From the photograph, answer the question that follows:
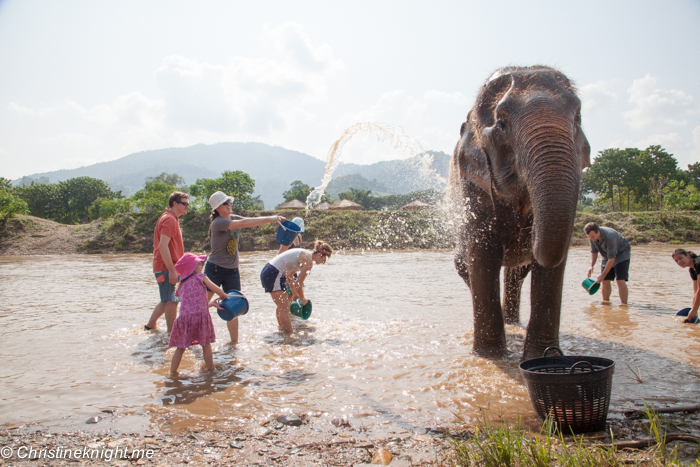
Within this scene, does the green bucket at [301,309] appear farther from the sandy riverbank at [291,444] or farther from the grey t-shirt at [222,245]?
the sandy riverbank at [291,444]

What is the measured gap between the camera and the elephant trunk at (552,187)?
3166 millimetres

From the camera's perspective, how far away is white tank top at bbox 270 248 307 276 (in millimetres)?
6125

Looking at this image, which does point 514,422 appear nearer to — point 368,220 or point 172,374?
point 172,374

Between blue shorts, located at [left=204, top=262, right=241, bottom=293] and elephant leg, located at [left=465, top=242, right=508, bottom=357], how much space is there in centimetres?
303

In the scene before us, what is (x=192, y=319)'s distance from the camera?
4.43 m

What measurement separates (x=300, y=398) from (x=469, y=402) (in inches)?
53.7

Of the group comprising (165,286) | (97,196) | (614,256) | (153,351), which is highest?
(97,196)

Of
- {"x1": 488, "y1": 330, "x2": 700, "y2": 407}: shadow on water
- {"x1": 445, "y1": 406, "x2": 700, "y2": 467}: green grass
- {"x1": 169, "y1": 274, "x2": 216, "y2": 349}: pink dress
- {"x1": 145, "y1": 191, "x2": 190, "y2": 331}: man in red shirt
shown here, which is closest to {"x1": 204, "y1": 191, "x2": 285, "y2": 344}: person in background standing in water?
{"x1": 145, "y1": 191, "x2": 190, "y2": 331}: man in red shirt

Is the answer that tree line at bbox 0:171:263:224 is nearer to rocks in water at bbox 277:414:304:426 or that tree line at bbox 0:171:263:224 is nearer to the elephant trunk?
rocks in water at bbox 277:414:304:426

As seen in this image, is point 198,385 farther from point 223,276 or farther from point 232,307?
point 223,276

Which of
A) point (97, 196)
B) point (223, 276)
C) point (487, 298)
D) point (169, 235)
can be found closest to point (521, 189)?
point (487, 298)

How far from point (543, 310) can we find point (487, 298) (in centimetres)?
69

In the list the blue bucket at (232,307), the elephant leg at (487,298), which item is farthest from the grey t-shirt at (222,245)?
the elephant leg at (487,298)

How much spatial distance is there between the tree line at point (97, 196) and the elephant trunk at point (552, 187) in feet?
164
